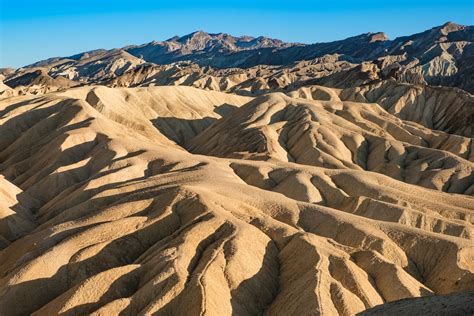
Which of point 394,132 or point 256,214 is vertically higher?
point 256,214

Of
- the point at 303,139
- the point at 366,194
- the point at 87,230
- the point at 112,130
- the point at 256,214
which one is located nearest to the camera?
the point at 87,230

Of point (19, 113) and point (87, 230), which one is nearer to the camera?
point (87, 230)

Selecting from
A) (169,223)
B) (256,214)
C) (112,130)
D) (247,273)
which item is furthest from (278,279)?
(112,130)

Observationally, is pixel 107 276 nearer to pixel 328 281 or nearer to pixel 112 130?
pixel 328 281

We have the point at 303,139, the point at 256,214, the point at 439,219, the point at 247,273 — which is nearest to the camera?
the point at 247,273

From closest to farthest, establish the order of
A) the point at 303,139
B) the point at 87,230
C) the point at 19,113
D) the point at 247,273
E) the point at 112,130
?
1. the point at 247,273
2. the point at 87,230
3. the point at 112,130
4. the point at 303,139
5. the point at 19,113

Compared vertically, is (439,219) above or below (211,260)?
below

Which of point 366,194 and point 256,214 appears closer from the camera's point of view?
point 256,214

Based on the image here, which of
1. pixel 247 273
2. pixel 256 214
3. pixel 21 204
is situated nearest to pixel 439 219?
pixel 256 214

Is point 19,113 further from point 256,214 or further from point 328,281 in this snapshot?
point 328,281
